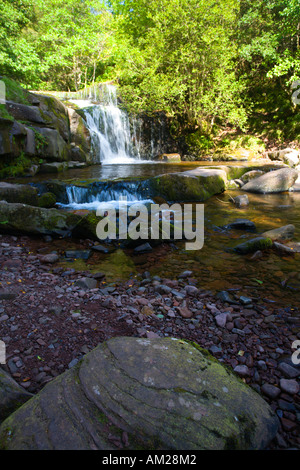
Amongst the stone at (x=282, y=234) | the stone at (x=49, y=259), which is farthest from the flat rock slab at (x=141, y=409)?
the stone at (x=282, y=234)

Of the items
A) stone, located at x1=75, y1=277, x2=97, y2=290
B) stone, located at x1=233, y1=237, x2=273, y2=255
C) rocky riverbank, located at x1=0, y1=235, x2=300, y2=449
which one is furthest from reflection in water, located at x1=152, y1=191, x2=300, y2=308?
stone, located at x1=75, y1=277, x2=97, y2=290

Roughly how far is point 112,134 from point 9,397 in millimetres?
16335

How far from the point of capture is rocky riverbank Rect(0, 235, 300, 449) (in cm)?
200

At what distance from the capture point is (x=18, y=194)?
6.20 meters

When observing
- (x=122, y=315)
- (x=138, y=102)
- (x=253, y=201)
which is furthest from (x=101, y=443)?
(x=138, y=102)

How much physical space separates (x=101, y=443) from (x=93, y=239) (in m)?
4.11

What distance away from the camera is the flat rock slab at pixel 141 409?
1.27 metres

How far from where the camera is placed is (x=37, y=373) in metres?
2.00

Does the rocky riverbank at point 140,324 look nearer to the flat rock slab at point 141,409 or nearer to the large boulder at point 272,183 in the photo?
the flat rock slab at point 141,409

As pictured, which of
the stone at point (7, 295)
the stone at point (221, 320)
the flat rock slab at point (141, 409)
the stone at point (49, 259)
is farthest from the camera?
the stone at point (49, 259)

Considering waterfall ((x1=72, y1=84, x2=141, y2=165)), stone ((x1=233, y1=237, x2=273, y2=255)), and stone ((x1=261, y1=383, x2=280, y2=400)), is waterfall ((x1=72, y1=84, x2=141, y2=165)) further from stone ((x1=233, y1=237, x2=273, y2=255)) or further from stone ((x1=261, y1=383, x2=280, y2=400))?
stone ((x1=261, y1=383, x2=280, y2=400))

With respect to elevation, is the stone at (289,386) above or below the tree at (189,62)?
below

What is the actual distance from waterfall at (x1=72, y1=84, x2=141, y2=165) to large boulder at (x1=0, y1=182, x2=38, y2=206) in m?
8.81

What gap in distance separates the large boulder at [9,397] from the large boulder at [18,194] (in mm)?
5231
